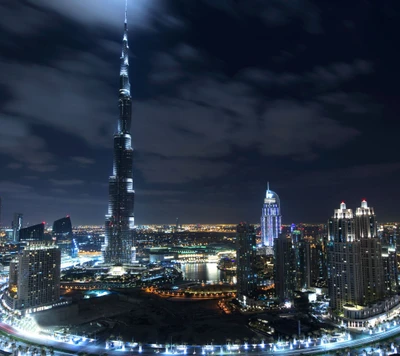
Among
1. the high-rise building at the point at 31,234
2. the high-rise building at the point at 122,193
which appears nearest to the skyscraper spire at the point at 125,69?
the high-rise building at the point at 122,193

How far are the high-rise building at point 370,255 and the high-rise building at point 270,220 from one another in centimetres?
3491

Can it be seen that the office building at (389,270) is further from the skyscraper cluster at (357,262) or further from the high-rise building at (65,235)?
the high-rise building at (65,235)

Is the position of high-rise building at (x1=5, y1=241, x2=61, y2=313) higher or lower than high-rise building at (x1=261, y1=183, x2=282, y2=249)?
lower

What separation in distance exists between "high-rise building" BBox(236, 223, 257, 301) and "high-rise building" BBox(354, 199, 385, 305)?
281 inches

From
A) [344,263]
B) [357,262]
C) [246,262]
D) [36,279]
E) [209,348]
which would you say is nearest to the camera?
[209,348]

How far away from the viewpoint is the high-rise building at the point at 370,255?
2278 centimetres

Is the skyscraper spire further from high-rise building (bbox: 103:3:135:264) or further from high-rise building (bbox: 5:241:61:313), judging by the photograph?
high-rise building (bbox: 5:241:61:313)

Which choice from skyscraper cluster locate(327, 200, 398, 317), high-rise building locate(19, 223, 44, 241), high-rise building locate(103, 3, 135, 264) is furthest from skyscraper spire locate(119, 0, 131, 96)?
skyscraper cluster locate(327, 200, 398, 317)

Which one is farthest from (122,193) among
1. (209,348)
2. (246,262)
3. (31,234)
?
(209,348)

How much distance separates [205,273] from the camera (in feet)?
137

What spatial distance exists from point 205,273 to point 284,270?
57.4ft

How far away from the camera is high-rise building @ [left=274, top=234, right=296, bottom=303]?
2491 centimetres

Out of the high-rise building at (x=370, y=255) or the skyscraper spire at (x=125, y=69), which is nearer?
the high-rise building at (x=370, y=255)

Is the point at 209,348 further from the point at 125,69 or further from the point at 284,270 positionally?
the point at 125,69
